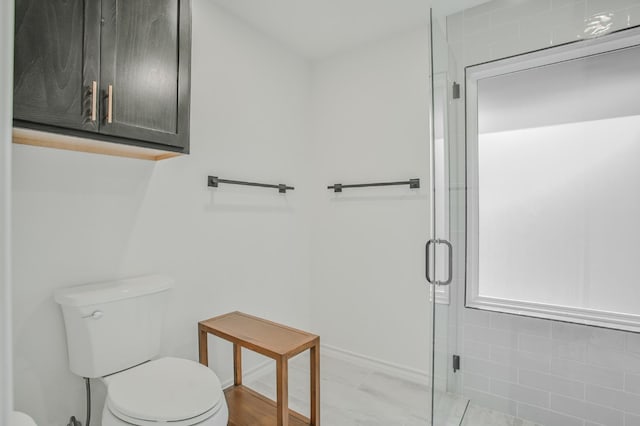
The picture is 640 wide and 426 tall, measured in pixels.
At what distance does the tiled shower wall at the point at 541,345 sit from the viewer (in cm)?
174

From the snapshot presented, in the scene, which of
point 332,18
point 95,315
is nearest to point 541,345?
point 95,315

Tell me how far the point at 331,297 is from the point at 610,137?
208 cm

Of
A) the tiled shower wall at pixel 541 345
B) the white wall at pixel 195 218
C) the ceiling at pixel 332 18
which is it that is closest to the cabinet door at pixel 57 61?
the white wall at pixel 195 218

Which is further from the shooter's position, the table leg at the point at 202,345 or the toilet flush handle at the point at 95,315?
the table leg at the point at 202,345

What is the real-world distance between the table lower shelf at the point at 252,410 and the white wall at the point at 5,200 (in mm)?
1563

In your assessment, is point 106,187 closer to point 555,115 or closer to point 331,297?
point 331,297

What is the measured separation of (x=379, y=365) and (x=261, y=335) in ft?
3.85

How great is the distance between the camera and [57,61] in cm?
120

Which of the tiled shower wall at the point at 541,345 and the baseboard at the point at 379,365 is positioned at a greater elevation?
the tiled shower wall at the point at 541,345

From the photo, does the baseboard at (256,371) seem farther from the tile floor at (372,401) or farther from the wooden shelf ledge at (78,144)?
the wooden shelf ledge at (78,144)

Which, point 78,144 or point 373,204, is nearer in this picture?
point 78,144

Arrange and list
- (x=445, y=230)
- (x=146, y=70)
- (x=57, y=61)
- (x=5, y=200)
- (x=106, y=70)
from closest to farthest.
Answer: (x=5, y=200)
(x=57, y=61)
(x=106, y=70)
(x=146, y=70)
(x=445, y=230)

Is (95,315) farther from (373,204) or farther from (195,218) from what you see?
(373,204)

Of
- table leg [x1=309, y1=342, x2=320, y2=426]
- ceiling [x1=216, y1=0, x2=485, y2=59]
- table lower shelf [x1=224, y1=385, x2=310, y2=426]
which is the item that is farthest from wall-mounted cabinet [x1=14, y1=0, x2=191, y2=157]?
table lower shelf [x1=224, y1=385, x2=310, y2=426]
